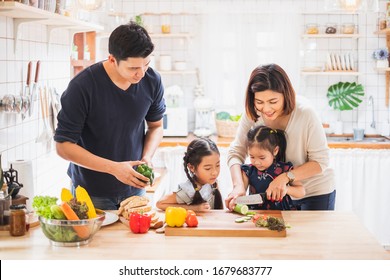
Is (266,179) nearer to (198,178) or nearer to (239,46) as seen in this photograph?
(198,178)

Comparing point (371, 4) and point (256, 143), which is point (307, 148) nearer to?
point (256, 143)

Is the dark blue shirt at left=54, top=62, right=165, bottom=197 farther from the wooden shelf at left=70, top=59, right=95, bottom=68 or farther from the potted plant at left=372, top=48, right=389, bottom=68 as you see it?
the potted plant at left=372, top=48, right=389, bottom=68

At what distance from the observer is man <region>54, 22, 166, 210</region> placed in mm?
2422

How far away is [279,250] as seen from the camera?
2084mm

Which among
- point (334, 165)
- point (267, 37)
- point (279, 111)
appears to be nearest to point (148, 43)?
point (279, 111)

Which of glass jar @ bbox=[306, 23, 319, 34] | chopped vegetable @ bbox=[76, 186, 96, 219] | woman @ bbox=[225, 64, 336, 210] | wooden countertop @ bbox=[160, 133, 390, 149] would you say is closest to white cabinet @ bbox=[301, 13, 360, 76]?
glass jar @ bbox=[306, 23, 319, 34]

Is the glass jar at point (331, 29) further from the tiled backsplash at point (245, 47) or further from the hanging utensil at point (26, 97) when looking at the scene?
the hanging utensil at point (26, 97)

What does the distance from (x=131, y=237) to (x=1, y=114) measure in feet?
3.31

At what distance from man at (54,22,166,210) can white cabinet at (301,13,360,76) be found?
2803mm

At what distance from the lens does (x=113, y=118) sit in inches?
104

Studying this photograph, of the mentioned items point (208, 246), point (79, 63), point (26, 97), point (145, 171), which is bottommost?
point (208, 246)

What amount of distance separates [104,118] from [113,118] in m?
0.04

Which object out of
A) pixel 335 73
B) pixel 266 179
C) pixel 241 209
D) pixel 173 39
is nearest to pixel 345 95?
pixel 335 73

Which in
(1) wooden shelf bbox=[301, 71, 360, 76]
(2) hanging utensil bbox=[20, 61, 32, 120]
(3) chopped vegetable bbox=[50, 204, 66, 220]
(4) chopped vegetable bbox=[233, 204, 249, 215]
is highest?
(1) wooden shelf bbox=[301, 71, 360, 76]
